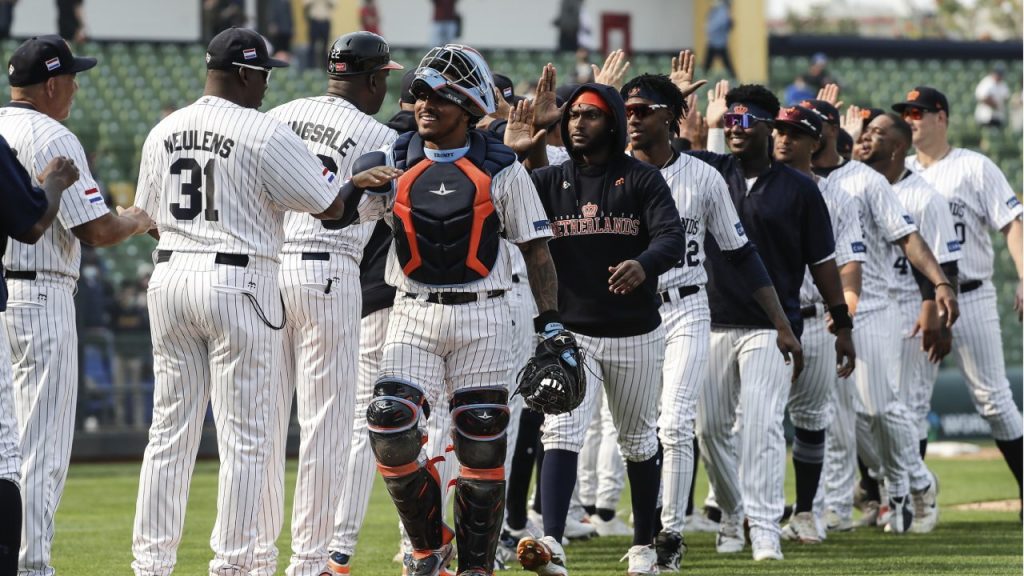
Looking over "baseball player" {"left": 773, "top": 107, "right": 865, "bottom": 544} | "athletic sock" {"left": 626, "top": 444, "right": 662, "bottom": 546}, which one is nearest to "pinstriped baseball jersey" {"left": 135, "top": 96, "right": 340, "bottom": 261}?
"athletic sock" {"left": 626, "top": 444, "right": 662, "bottom": 546}

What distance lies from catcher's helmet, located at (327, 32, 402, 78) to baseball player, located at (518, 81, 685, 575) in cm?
73

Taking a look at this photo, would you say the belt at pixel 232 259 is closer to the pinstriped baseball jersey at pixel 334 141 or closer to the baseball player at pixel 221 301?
the baseball player at pixel 221 301

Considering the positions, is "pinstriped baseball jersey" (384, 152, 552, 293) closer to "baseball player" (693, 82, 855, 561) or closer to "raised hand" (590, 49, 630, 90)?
"raised hand" (590, 49, 630, 90)

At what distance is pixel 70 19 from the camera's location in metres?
22.7

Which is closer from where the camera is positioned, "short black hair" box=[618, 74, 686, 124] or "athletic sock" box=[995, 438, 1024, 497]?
"short black hair" box=[618, 74, 686, 124]

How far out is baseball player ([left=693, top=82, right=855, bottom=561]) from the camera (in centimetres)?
768

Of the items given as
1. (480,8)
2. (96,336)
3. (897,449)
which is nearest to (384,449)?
(897,449)

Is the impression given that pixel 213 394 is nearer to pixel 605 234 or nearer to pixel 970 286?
pixel 605 234

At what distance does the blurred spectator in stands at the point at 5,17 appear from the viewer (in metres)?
22.2

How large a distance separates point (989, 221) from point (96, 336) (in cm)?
810

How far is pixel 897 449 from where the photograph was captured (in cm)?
→ 895

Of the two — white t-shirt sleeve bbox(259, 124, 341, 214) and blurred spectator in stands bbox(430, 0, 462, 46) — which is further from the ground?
blurred spectator in stands bbox(430, 0, 462, 46)

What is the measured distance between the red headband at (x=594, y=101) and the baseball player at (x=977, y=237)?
3.71 m

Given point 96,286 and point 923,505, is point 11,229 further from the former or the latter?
point 96,286
